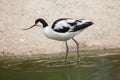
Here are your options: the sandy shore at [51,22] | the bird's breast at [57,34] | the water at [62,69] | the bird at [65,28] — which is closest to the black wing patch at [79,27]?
the bird at [65,28]

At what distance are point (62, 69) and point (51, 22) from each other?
4.10 meters

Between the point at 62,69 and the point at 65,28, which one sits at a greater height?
the point at 65,28

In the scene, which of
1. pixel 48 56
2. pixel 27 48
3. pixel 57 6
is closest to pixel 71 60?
pixel 48 56

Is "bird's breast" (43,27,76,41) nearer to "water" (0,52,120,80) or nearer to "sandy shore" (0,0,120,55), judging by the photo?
"water" (0,52,120,80)

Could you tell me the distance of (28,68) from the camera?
9.95m

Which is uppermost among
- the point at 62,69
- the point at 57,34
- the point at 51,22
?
the point at 51,22

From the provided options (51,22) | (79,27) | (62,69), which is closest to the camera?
(62,69)

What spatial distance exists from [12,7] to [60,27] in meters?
5.02

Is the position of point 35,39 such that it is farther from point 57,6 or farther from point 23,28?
point 57,6

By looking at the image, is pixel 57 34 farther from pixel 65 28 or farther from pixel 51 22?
pixel 51 22

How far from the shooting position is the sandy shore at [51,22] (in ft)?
39.5

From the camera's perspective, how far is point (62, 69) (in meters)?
9.66

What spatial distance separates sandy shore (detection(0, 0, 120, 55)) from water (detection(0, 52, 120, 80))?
122cm

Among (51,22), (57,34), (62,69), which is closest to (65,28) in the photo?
(57,34)
